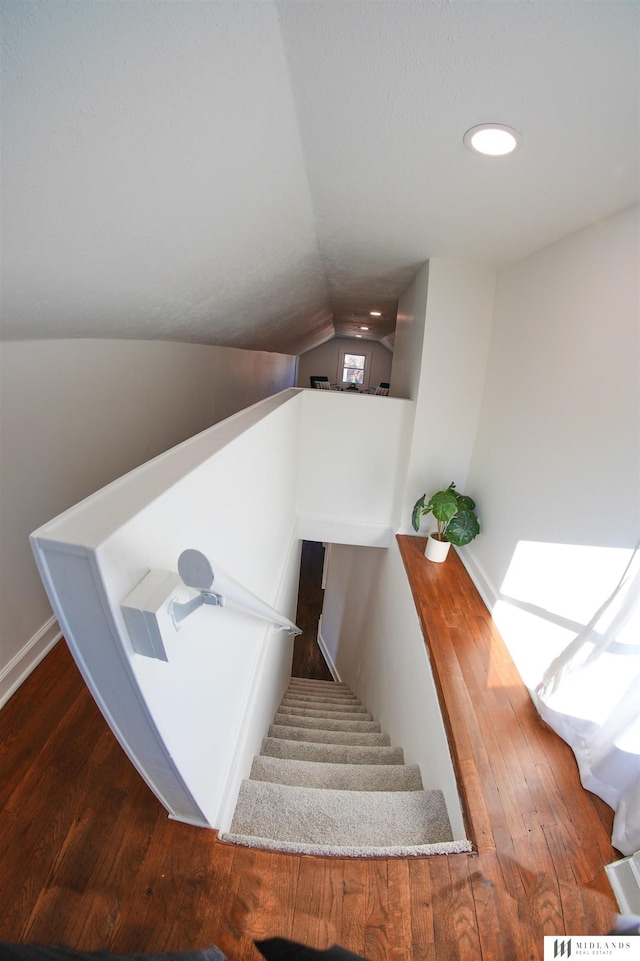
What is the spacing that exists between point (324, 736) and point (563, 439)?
230 centimetres

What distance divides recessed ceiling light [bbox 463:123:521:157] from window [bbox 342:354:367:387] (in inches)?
351

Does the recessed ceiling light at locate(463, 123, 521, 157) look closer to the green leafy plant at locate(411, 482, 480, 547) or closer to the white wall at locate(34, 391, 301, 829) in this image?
the white wall at locate(34, 391, 301, 829)

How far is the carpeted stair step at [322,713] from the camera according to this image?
306 cm

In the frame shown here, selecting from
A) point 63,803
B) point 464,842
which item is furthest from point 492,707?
point 63,803

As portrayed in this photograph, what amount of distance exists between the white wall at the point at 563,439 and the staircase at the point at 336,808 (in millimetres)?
858

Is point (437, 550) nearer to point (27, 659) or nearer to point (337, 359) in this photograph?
point (27, 659)

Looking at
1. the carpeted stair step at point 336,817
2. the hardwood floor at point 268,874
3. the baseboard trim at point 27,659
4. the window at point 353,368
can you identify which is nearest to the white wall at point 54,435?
the baseboard trim at point 27,659

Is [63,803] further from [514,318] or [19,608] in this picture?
[514,318]

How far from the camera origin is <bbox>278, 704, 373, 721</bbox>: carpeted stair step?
3.06 m

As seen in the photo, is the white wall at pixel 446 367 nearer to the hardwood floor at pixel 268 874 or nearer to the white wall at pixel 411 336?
the white wall at pixel 411 336

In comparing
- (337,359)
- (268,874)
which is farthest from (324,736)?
(337,359)

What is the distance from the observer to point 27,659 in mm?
1826

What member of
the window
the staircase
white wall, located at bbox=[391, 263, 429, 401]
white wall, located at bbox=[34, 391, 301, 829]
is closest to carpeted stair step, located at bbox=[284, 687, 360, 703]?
the staircase

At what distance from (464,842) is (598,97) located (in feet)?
7.55
